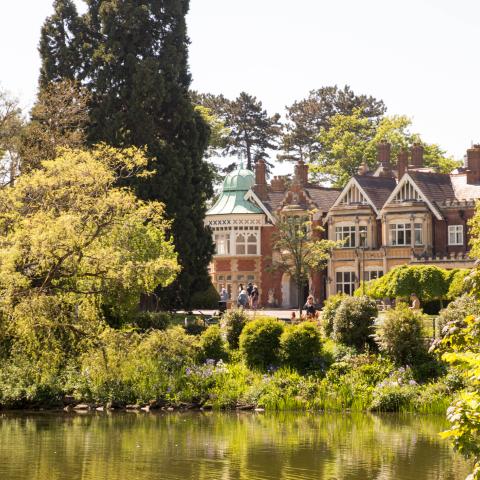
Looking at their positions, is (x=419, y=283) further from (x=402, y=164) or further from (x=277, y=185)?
(x=277, y=185)

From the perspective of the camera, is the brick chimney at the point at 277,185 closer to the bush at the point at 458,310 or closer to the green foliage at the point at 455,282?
the green foliage at the point at 455,282

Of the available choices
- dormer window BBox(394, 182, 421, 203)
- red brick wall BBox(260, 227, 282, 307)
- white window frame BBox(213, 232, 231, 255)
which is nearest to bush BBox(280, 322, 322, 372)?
dormer window BBox(394, 182, 421, 203)

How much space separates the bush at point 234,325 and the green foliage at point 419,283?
15496 mm

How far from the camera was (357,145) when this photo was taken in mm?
84688

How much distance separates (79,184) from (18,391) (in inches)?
259

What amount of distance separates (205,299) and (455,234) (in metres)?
15.7

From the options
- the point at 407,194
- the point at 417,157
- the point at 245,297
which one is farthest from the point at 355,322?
the point at 417,157

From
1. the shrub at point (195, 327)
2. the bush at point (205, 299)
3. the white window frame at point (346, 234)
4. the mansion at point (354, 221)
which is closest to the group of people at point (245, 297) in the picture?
the bush at point (205, 299)

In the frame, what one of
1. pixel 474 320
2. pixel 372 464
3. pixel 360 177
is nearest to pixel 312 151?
pixel 360 177

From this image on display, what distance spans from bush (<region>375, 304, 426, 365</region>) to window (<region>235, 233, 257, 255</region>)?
35877mm

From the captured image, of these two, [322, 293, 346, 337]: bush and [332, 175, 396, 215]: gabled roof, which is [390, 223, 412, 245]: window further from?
[322, 293, 346, 337]: bush

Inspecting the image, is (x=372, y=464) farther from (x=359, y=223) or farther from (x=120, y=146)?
(x=359, y=223)

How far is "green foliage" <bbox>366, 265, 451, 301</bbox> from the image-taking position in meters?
51.3

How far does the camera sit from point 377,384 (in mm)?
32344
